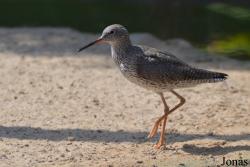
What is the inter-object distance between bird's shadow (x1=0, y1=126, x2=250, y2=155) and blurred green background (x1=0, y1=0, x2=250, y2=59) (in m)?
5.60

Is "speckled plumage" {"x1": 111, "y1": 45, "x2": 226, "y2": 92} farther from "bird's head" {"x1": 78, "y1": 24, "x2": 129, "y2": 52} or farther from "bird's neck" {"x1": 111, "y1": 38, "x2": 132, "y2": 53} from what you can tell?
"bird's head" {"x1": 78, "y1": 24, "x2": 129, "y2": 52}

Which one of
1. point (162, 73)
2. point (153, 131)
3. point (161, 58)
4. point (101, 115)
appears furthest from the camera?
point (101, 115)

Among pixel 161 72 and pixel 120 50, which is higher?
pixel 120 50

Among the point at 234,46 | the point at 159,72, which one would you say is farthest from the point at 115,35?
the point at 234,46

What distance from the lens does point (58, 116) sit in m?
9.22

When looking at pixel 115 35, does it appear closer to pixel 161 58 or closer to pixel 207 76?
pixel 161 58

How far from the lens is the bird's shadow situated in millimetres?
8250

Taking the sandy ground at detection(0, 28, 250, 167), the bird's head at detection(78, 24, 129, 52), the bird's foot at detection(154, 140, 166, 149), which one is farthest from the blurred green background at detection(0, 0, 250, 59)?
the bird's foot at detection(154, 140, 166, 149)

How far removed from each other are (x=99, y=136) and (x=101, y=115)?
841mm

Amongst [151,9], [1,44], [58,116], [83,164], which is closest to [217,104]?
[58,116]

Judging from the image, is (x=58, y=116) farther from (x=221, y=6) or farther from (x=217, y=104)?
(x=221, y=6)

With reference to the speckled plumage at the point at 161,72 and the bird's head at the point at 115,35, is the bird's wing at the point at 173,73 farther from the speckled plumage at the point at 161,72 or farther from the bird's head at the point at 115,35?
the bird's head at the point at 115,35

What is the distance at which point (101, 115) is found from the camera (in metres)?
9.34

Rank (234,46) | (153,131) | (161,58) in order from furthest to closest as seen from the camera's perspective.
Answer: (234,46)
(153,131)
(161,58)
